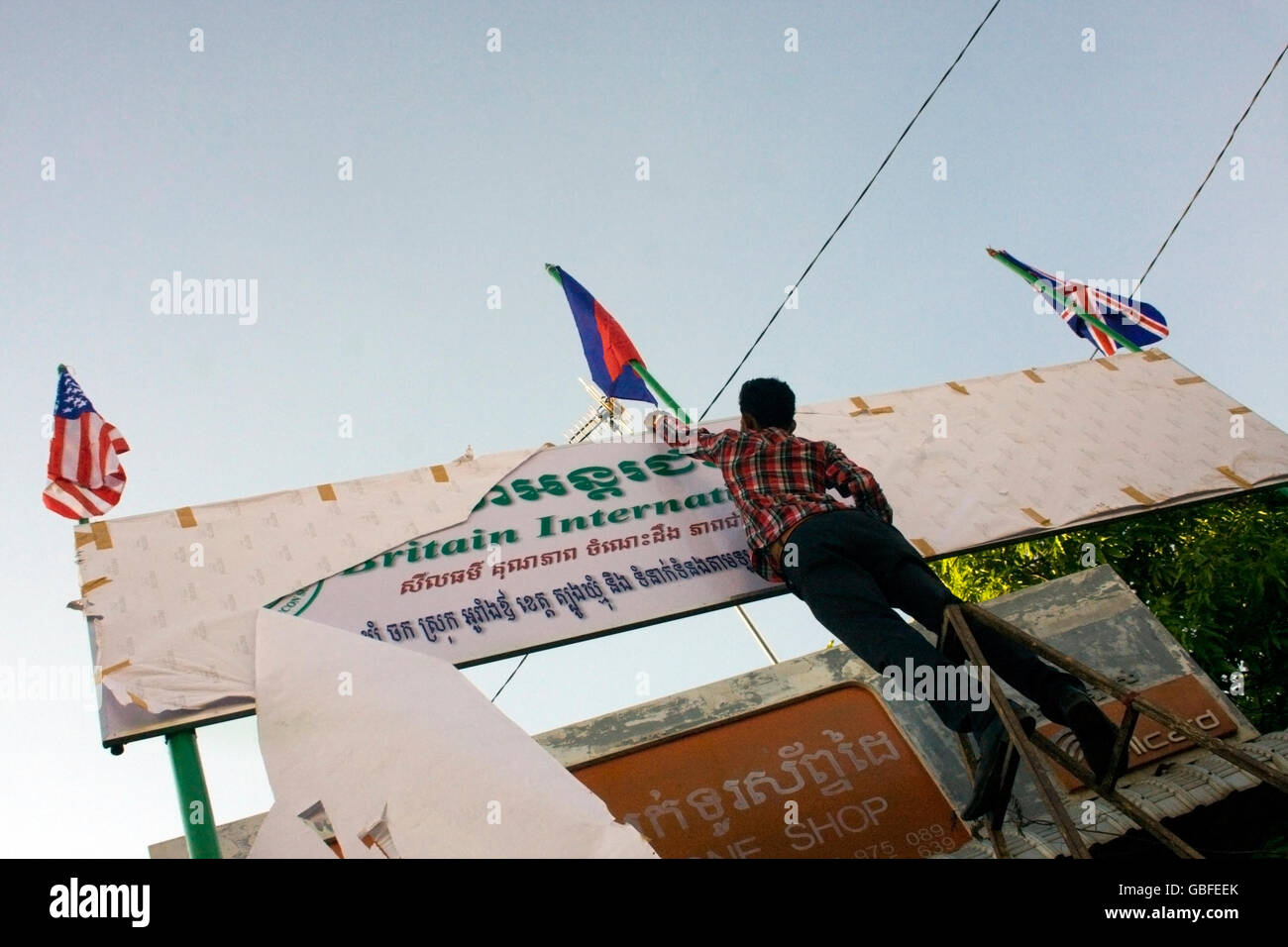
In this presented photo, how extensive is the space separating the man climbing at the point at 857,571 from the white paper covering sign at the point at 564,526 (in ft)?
2.29

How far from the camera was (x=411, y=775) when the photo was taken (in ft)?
11.2

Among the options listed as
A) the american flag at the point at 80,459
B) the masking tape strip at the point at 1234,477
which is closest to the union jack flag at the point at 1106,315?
the masking tape strip at the point at 1234,477

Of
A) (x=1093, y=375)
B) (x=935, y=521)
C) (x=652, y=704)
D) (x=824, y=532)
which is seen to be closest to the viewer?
(x=824, y=532)

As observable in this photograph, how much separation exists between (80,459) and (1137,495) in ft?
21.2

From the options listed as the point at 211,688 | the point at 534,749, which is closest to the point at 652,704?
the point at 211,688

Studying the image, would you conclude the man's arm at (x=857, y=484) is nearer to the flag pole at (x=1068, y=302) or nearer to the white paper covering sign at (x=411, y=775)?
the white paper covering sign at (x=411, y=775)

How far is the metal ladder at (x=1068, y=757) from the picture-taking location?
11.5ft

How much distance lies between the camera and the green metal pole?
15.7 ft

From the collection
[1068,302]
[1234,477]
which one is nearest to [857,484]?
[1234,477]

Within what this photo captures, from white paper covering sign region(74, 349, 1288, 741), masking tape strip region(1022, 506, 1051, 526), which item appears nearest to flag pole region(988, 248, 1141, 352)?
white paper covering sign region(74, 349, 1288, 741)

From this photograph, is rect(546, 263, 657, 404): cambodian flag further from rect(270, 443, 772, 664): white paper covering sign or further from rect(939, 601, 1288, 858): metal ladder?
rect(939, 601, 1288, 858): metal ladder
